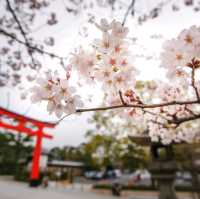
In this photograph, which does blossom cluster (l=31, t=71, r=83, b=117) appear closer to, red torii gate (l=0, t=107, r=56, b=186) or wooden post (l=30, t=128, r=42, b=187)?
red torii gate (l=0, t=107, r=56, b=186)

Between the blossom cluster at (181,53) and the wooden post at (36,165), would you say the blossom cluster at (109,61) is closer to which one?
the blossom cluster at (181,53)

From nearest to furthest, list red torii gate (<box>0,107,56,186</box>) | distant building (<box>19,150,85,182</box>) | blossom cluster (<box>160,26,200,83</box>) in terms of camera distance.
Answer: blossom cluster (<box>160,26,200,83</box>)
red torii gate (<box>0,107,56,186</box>)
distant building (<box>19,150,85,182</box>)

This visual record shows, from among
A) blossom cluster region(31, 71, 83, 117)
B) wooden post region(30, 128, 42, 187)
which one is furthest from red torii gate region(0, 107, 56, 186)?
blossom cluster region(31, 71, 83, 117)

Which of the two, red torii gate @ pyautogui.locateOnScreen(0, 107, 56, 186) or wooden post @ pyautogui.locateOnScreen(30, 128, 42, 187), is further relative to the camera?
wooden post @ pyautogui.locateOnScreen(30, 128, 42, 187)

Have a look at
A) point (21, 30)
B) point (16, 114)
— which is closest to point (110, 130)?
point (16, 114)

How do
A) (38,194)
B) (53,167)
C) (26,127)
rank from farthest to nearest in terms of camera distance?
(53,167) < (26,127) < (38,194)

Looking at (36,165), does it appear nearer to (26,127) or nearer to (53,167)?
(26,127)

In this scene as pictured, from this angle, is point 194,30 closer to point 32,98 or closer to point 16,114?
point 32,98

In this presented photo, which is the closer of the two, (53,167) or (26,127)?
(26,127)

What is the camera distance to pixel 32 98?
1200 mm

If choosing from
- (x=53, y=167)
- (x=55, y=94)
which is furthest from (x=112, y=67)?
(x=53, y=167)

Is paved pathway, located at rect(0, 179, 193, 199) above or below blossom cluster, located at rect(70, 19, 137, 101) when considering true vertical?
below

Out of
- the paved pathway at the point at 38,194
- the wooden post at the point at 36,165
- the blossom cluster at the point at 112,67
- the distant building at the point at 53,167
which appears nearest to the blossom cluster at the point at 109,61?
the blossom cluster at the point at 112,67

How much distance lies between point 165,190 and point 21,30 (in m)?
5.28
